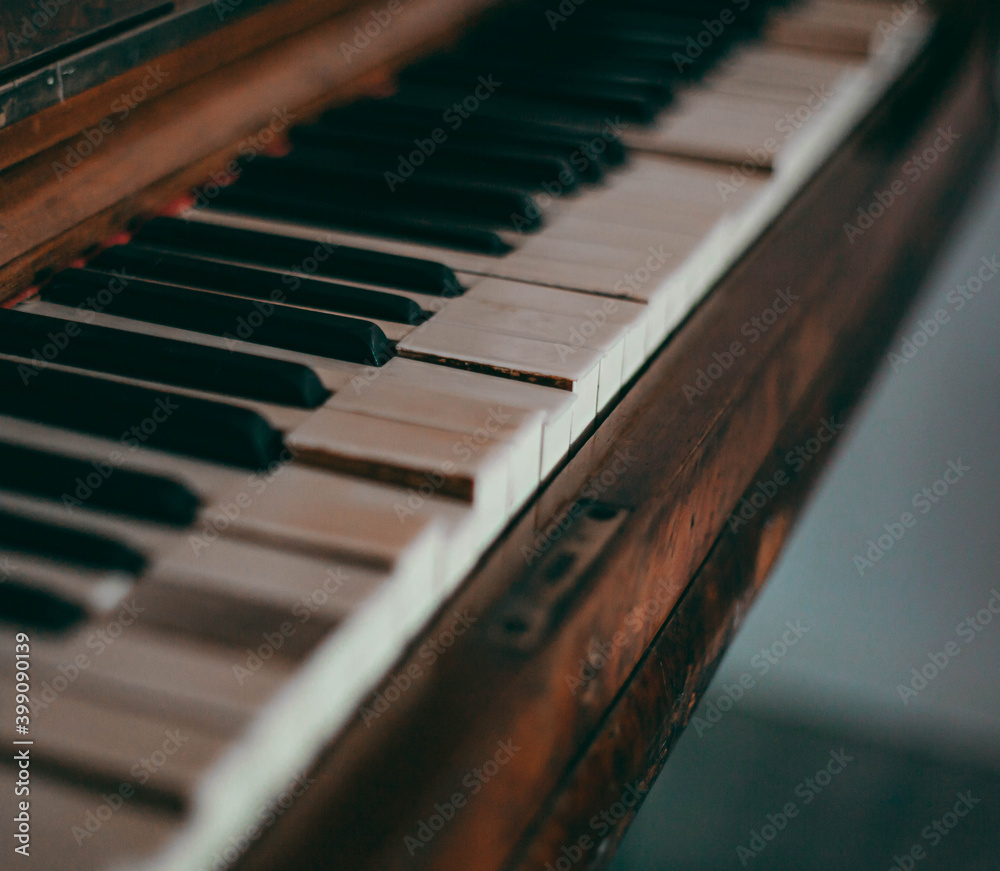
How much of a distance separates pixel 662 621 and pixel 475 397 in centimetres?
25

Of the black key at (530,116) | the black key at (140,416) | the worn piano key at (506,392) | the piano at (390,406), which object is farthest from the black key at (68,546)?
the black key at (530,116)

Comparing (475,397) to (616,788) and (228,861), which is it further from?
(228,861)

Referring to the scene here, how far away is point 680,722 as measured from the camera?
3.00 ft

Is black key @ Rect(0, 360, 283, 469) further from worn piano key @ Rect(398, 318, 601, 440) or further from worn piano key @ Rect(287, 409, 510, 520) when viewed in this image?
worn piano key @ Rect(398, 318, 601, 440)

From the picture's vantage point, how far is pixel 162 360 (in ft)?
2.78

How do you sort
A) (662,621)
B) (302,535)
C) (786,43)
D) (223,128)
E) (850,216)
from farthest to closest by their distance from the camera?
(786,43) < (850,216) < (223,128) < (662,621) < (302,535)

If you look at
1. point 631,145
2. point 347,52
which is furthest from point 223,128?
point 631,145

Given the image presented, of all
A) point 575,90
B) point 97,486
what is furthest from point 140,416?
point 575,90

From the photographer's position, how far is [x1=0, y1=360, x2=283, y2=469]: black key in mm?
744

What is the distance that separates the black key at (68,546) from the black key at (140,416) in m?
0.10

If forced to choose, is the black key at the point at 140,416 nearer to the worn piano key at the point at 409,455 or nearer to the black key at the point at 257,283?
the worn piano key at the point at 409,455

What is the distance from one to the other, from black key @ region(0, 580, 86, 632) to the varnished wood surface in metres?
0.17

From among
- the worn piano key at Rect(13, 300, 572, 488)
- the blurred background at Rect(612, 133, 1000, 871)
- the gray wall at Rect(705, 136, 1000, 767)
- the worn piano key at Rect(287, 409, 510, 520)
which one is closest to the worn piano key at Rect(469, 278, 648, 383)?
the worn piano key at Rect(13, 300, 572, 488)

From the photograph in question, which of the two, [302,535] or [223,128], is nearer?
[302,535]
